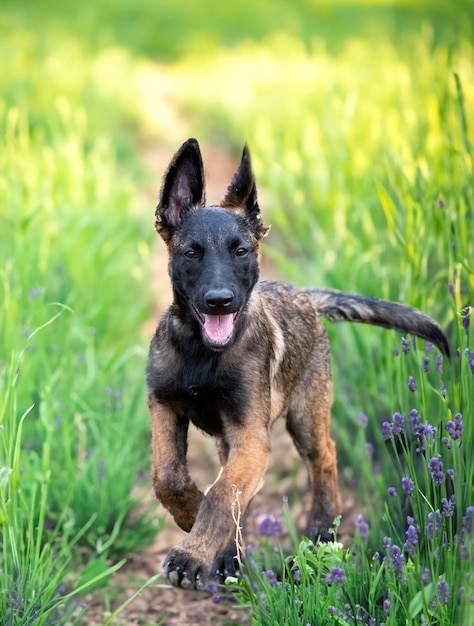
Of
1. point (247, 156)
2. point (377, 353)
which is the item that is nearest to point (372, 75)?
point (377, 353)

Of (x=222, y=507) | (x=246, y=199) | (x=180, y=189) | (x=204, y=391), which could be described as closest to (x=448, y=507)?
(x=222, y=507)

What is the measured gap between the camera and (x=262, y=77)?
13984 mm

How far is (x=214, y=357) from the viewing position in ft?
12.5

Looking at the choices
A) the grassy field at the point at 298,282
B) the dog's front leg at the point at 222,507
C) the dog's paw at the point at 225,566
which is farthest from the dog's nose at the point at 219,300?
the dog's paw at the point at 225,566

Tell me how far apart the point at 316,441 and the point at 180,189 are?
144cm

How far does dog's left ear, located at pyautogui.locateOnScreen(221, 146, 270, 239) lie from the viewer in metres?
4.09

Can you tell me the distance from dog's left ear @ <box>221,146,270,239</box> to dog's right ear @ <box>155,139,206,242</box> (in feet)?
0.45

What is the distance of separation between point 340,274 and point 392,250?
451 millimetres

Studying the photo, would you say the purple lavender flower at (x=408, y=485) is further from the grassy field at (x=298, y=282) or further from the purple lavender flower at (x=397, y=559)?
the purple lavender flower at (x=397, y=559)

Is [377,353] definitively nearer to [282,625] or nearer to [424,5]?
[282,625]

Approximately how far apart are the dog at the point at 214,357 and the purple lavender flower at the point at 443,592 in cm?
84

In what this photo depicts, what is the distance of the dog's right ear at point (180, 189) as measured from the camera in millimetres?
3951

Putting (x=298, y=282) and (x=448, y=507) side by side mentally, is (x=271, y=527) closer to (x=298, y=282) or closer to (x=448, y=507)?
(x=448, y=507)

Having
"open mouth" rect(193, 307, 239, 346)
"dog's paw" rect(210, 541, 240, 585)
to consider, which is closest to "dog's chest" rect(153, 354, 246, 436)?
"open mouth" rect(193, 307, 239, 346)
